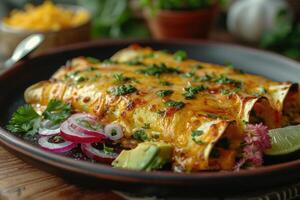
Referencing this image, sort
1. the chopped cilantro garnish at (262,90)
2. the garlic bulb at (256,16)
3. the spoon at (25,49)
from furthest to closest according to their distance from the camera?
the garlic bulb at (256,16) < the spoon at (25,49) < the chopped cilantro garnish at (262,90)

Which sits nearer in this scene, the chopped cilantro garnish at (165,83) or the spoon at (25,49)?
the chopped cilantro garnish at (165,83)

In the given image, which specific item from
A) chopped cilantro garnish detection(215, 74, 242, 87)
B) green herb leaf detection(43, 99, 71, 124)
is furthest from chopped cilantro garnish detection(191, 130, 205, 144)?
green herb leaf detection(43, 99, 71, 124)

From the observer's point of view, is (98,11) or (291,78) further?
(98,11)

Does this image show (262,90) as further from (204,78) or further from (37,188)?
(37,188)

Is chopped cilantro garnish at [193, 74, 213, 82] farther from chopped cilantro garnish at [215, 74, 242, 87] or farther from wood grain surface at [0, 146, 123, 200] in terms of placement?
wood grain surface at [0, 146, 123, 200]

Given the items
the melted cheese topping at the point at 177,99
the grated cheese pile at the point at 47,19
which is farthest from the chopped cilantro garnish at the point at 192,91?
the grated cheese pile at the point at 47,19

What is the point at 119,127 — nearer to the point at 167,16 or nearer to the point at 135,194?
the point at 135,194

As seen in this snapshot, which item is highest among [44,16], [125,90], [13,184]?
[44,16]

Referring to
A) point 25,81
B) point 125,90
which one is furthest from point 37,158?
point 25,81

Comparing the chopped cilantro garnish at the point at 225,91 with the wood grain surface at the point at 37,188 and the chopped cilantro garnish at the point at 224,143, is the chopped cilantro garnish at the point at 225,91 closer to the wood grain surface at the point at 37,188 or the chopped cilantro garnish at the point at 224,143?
the chopped cilantro garnish at the point at 224,143
